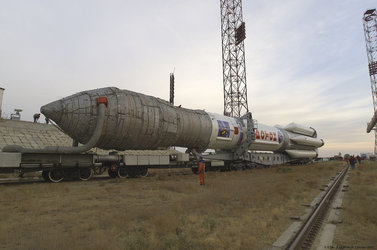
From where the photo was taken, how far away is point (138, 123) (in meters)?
12.7

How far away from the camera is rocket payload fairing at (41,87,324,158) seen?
38.4 feet

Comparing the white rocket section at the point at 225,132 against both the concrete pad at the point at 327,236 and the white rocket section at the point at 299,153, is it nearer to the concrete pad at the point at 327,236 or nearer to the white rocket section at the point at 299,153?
the white rocket section at the point at 299,153

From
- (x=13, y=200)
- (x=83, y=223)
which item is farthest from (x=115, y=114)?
(x=83, y=223)

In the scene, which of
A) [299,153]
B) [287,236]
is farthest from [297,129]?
[287,236]

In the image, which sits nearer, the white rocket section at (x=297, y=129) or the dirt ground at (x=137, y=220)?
the dirt ground at (x=137, y=220)

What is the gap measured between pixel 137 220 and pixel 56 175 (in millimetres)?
7664

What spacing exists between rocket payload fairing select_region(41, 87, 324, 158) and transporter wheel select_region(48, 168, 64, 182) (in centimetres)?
169

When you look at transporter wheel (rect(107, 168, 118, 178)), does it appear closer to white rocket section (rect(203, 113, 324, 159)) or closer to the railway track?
white rocket section (rect(203, 113, 324, 159))

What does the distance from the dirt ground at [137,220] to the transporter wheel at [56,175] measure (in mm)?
2261

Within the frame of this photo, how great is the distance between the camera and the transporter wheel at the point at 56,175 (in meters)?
11.5

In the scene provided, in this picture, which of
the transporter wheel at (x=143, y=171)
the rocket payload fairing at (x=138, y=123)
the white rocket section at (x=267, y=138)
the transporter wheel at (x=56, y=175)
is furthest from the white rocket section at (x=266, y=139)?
the transporter wheel at (x=56, y=175)

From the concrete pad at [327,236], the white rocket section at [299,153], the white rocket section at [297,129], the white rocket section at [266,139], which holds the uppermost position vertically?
the white rocket section at [297,129]

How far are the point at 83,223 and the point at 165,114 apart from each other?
9162 mm

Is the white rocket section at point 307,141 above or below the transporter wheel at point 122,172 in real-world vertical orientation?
above
